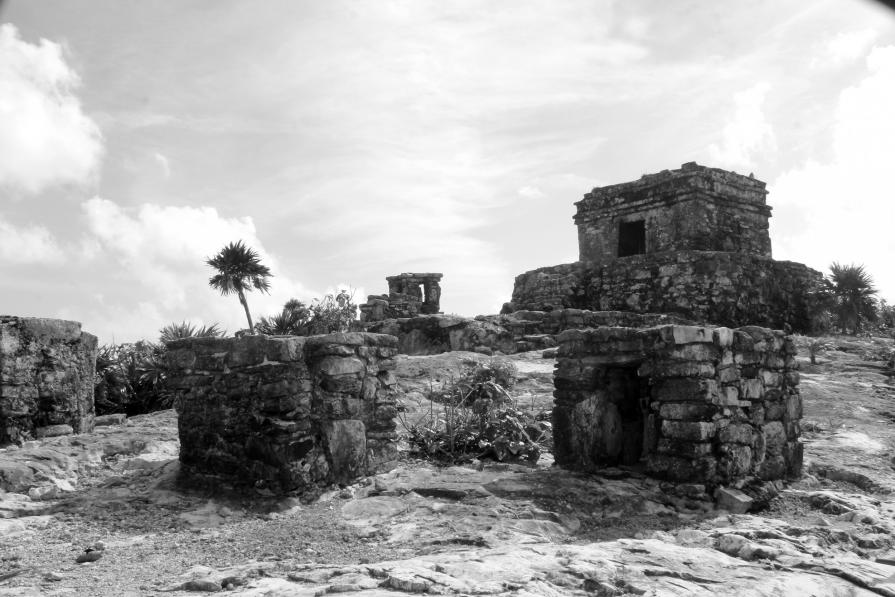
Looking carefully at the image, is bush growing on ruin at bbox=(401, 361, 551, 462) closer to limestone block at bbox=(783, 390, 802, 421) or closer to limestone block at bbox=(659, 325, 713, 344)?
limestone block at bbox=(659, 325, 713, 344)

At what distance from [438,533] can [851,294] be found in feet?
45.7

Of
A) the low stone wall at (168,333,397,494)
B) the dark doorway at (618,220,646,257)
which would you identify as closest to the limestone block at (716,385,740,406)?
the low stone wall at (168,333,397,494)

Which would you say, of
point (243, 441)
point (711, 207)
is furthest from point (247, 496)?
point (711, 207)

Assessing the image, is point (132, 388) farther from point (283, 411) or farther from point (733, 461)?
point (733, 461)

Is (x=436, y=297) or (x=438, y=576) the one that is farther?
(x=436, y=297)

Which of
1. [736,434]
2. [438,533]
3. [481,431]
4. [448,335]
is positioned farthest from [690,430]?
[448,335]

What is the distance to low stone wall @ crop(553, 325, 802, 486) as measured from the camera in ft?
22.3

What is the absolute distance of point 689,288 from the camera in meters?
15.1

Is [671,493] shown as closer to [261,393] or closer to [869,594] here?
[869,594]

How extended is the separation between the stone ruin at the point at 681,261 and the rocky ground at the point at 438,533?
23.1 feet

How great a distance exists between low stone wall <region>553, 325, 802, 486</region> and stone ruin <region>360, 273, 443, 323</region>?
12.4m

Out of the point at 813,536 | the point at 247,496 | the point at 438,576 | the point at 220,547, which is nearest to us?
the point at 438,576

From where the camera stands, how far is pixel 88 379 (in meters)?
10.1

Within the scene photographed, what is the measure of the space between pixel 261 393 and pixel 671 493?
11.4ft
